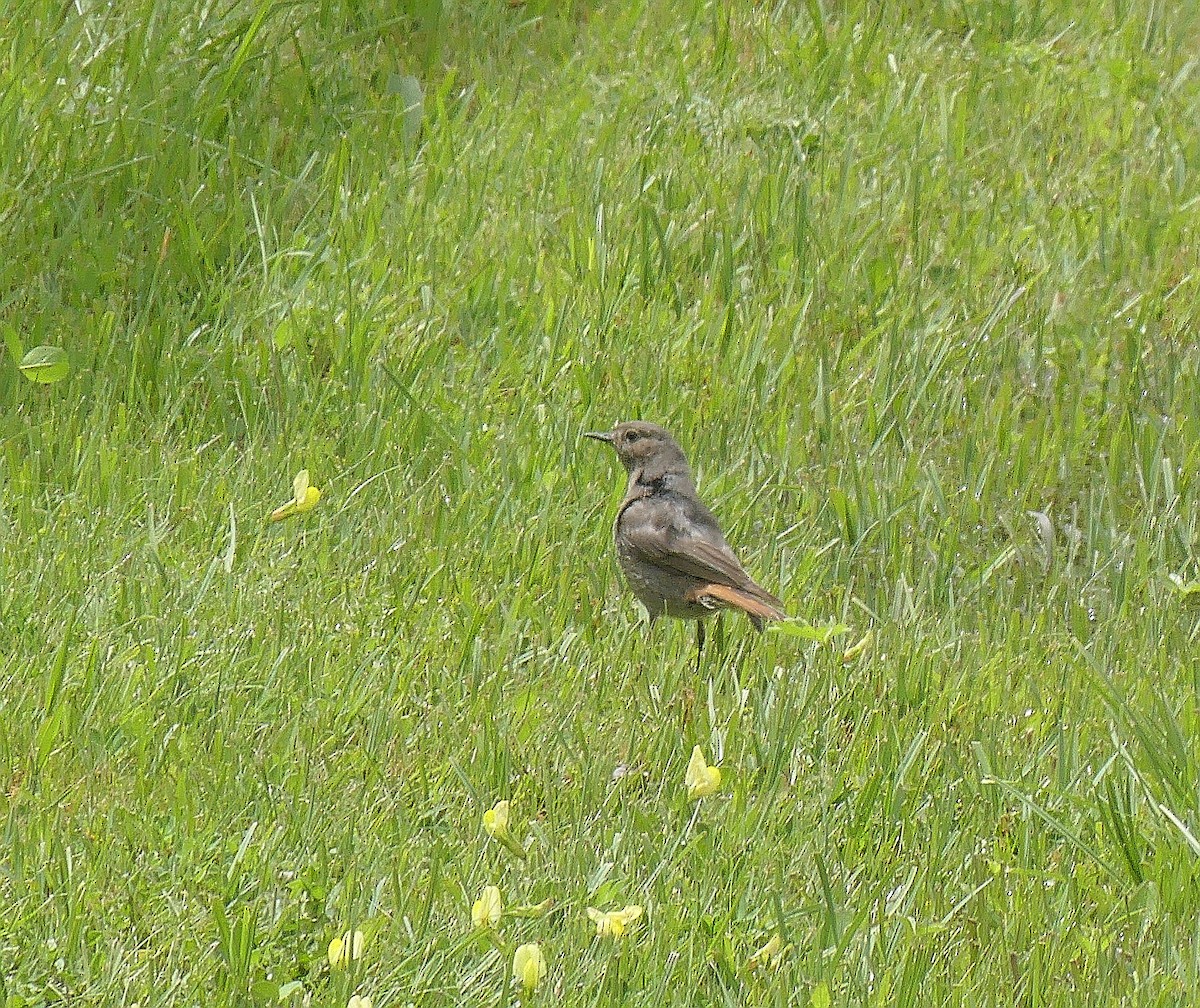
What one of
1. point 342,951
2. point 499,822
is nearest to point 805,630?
point 499,822

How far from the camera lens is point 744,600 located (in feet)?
16.8

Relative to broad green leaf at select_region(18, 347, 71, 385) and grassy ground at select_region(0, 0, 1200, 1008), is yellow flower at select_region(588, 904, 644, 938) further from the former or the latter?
broad green leaf at select_region(18, 347, 71, 385)

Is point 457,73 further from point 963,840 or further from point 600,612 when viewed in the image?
point 963,840

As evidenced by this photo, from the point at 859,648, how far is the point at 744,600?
33 centimetres

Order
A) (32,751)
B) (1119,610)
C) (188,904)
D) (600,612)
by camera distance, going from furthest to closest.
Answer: (1119,610), (600,612), (32,751), (188,904)

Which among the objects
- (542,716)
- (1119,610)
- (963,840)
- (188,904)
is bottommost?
(1119,610)

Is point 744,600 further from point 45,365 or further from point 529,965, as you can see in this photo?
point 45,365

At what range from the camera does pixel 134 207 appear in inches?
248

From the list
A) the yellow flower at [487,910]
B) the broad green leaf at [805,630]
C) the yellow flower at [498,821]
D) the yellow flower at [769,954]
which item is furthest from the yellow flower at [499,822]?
the broad green leaf at [805,630]

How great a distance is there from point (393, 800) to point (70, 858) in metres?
0.74

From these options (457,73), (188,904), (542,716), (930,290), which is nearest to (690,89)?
(457,73)

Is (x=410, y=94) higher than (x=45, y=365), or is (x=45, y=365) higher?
(x=45, y=365)

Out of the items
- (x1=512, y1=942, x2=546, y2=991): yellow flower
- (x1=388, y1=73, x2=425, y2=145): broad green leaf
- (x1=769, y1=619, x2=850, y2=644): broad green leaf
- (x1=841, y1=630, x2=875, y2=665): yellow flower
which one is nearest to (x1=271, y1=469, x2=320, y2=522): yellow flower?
(x1=769, y1=619, x2=850, y2=644): broad green leaf

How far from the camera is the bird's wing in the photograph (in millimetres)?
5227
